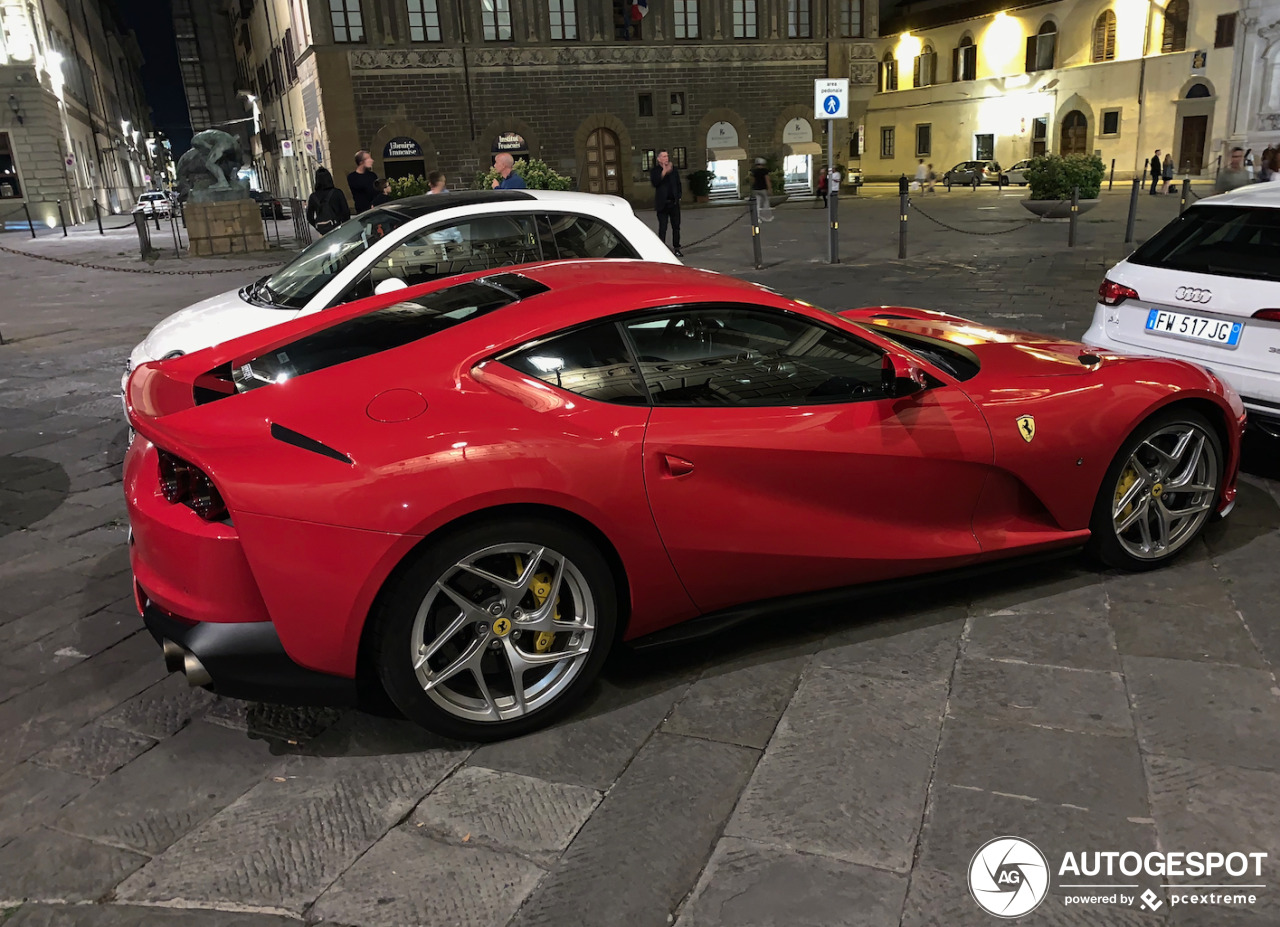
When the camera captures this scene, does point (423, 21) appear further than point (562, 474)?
Yes

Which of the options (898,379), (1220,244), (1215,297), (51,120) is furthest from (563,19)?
(898,379)

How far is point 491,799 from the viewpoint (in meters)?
2.71

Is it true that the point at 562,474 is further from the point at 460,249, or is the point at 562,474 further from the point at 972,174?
the point at 972,174

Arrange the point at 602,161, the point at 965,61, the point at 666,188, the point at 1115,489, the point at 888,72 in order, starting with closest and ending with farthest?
the point at 1115,489, the point at 666,188, the point at 602,161, the point at 965,61, the point at 888,72

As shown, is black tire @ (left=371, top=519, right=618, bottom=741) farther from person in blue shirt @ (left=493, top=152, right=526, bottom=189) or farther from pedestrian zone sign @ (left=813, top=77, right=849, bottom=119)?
pedestrian zone sign @ (left=813, top=77, right=849, bottom=119)

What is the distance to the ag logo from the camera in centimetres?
226

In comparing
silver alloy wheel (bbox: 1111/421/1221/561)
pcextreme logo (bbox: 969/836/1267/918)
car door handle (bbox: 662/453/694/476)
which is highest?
car door handle (bbox: 662/453/694/476)

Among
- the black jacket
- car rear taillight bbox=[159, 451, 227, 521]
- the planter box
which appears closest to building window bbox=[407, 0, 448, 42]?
the black jacket

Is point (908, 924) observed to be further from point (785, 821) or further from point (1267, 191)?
point (1267, 191)

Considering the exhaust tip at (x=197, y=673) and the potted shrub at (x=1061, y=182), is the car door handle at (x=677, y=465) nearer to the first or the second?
the exhaust tip at (x=197, y=673)

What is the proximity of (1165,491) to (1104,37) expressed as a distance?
4712 cm

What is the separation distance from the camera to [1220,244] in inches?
206

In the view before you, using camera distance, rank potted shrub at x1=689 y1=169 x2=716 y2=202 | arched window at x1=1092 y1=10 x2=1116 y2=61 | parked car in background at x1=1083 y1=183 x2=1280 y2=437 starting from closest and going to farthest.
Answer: parked car in background at x1=1083 y1=183 x2=1280 y2=437 < potted shrub at x1=689 y1=169 x2=716 y2=202 < arched window at x1=1092 y1=10 x2=1116 y2=61

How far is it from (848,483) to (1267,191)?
377cm
